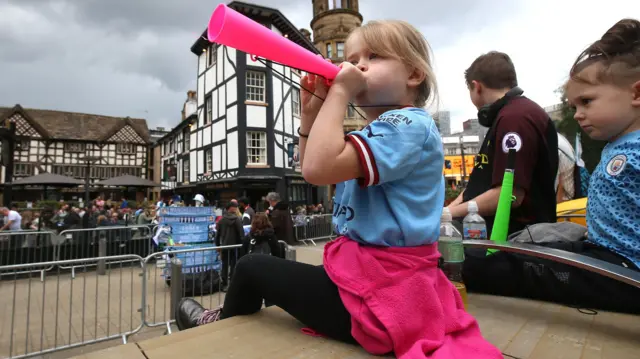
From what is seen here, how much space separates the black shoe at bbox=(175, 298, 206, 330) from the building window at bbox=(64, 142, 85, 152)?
41130mm

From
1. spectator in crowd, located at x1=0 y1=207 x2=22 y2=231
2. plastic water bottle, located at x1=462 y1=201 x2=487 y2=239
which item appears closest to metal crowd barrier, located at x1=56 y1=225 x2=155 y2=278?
spectator in crowd, located at x1=0 y1=207 x2=22 y2=231

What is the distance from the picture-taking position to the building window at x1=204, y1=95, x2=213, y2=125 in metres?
21.6

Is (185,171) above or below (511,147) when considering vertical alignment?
above

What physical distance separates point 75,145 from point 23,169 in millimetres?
4773

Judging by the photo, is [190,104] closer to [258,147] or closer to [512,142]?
[258,147]

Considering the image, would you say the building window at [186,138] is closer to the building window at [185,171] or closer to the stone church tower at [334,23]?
the building window at [185,171]

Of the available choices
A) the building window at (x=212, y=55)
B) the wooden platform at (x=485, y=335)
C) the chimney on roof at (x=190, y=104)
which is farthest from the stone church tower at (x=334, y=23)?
the wooden platform at (x=485, y=335)

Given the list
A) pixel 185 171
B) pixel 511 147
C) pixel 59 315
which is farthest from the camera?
pixel 185 171

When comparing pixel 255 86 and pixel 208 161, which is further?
pixel 208 161

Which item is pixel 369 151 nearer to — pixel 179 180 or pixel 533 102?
pixel 533 102

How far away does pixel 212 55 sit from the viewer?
2133 centimetres

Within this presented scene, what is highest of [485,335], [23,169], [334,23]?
[334,23]

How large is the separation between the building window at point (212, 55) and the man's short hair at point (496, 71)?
20763 millimetres

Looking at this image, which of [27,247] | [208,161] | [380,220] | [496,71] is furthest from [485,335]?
[208,161]
